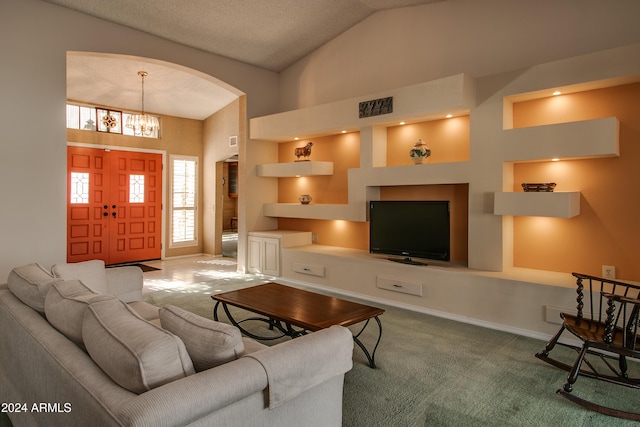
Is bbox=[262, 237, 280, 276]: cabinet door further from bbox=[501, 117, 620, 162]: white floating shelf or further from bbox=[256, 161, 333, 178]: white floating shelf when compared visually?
bbox=[501, 117, 620, 162]: white floating shelf

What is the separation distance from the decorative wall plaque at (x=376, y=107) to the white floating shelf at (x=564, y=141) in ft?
4.77

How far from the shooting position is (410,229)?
4781 mm

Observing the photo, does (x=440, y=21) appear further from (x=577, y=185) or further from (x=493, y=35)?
(x=577, y=185)

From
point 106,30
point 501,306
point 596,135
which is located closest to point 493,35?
point 596,135

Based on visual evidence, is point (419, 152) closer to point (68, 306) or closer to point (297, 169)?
point (297, 169)

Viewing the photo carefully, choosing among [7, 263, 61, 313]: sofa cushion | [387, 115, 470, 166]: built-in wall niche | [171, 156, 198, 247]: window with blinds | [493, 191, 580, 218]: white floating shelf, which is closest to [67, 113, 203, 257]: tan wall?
[171, 156, 198, 247]: window with blinds

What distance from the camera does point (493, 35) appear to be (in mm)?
4484

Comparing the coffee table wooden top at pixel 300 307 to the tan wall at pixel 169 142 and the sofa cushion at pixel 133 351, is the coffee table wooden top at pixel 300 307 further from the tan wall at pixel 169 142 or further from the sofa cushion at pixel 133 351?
the tan wall at pixel 169 142

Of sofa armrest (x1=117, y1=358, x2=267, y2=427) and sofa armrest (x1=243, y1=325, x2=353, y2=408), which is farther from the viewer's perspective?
sofa armrest (x1=243, y1=325, x2=353, y2=408)

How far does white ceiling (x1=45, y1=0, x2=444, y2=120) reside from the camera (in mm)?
4875

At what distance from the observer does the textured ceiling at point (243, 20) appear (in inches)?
188

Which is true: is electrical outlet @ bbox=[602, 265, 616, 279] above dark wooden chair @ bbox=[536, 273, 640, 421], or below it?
above

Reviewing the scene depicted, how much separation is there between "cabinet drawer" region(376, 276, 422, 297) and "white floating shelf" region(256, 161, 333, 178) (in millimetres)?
2017

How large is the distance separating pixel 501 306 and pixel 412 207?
149cm
